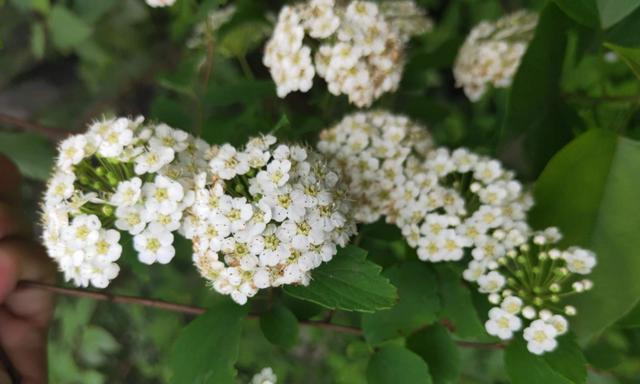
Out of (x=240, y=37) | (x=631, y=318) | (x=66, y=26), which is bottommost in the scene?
(x=631, y=318)

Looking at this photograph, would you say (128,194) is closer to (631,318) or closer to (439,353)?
(439,353)

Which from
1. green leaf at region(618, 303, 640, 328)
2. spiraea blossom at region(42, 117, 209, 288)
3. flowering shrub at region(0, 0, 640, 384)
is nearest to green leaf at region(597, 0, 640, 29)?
flowering shrub at region(0, 0, 640, 384)

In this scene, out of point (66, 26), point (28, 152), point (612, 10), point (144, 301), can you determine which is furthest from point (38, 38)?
point (612, 10)

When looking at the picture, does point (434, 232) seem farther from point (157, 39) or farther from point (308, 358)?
point (157, 39)

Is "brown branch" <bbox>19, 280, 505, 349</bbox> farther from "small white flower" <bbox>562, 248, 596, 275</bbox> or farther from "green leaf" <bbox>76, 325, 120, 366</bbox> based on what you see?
"green leaf" <bbox>76, 325, 120, 366</bbox>

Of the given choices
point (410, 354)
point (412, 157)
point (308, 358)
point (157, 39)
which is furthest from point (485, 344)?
point (157, 39)
